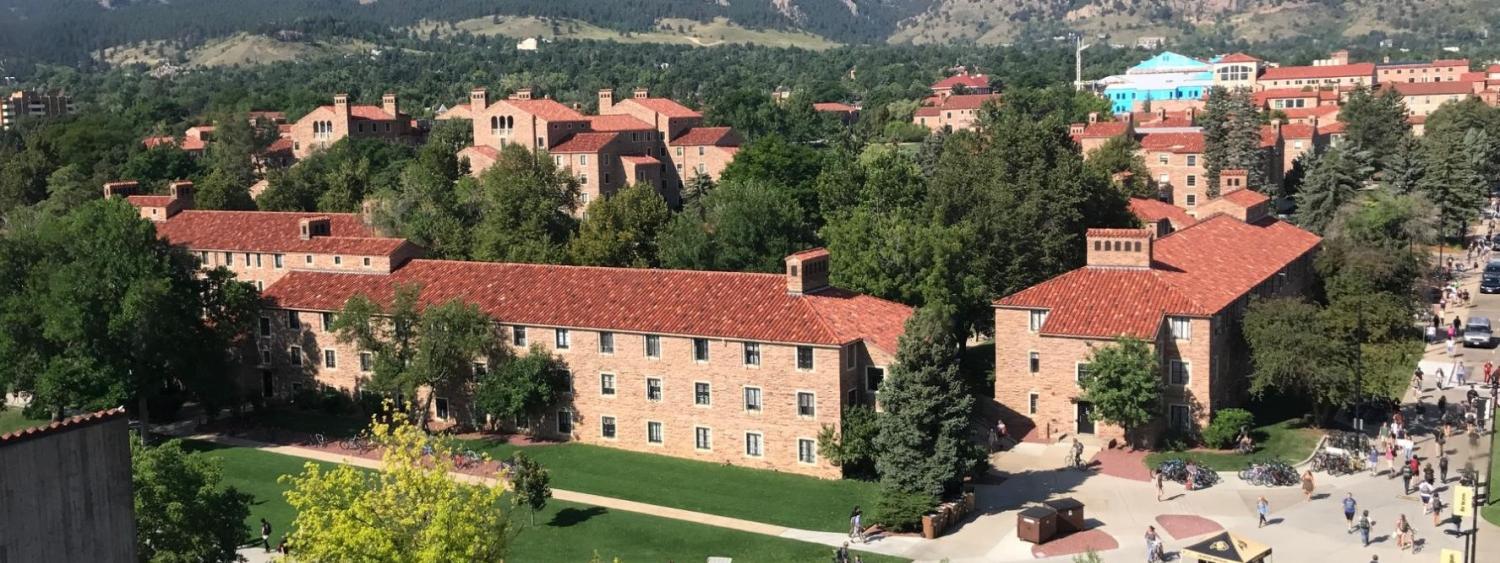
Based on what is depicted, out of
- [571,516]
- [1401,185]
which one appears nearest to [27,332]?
[571,516]

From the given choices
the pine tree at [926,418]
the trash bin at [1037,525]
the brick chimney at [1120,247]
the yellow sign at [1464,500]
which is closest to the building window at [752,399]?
the pine tree at [926,418]

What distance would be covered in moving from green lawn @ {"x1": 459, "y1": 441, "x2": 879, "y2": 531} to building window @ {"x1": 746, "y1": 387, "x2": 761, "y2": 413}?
2216 mm

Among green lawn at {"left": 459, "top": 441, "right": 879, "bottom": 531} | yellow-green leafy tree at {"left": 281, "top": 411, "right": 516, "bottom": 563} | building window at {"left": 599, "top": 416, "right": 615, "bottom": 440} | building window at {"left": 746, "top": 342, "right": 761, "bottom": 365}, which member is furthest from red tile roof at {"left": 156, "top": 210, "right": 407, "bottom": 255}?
yellow-green leafy tree at {"left": 281, "top": 411, "right": 516, "bottom": 563}

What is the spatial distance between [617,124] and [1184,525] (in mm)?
80947

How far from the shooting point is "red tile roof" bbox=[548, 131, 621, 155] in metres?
108

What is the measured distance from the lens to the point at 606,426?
5544 centimetres

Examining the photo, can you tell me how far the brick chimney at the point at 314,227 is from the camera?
221 feet

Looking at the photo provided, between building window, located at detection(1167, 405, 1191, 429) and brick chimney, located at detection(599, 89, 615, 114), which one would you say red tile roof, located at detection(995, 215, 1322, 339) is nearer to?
building window, located at detection(1167, 405, 1191, 429)

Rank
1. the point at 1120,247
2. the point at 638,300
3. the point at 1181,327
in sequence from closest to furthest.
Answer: the point at 1181,327, the point at 638,300, the point at 1120,247

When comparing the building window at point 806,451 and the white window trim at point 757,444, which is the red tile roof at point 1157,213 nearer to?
the building window at point 806,451

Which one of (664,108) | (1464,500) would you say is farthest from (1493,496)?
(664,108)

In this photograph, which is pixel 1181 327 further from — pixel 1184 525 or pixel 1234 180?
pixel 1234 180

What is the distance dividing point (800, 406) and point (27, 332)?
30.8 m

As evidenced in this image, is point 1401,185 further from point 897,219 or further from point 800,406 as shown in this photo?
point 800,406
